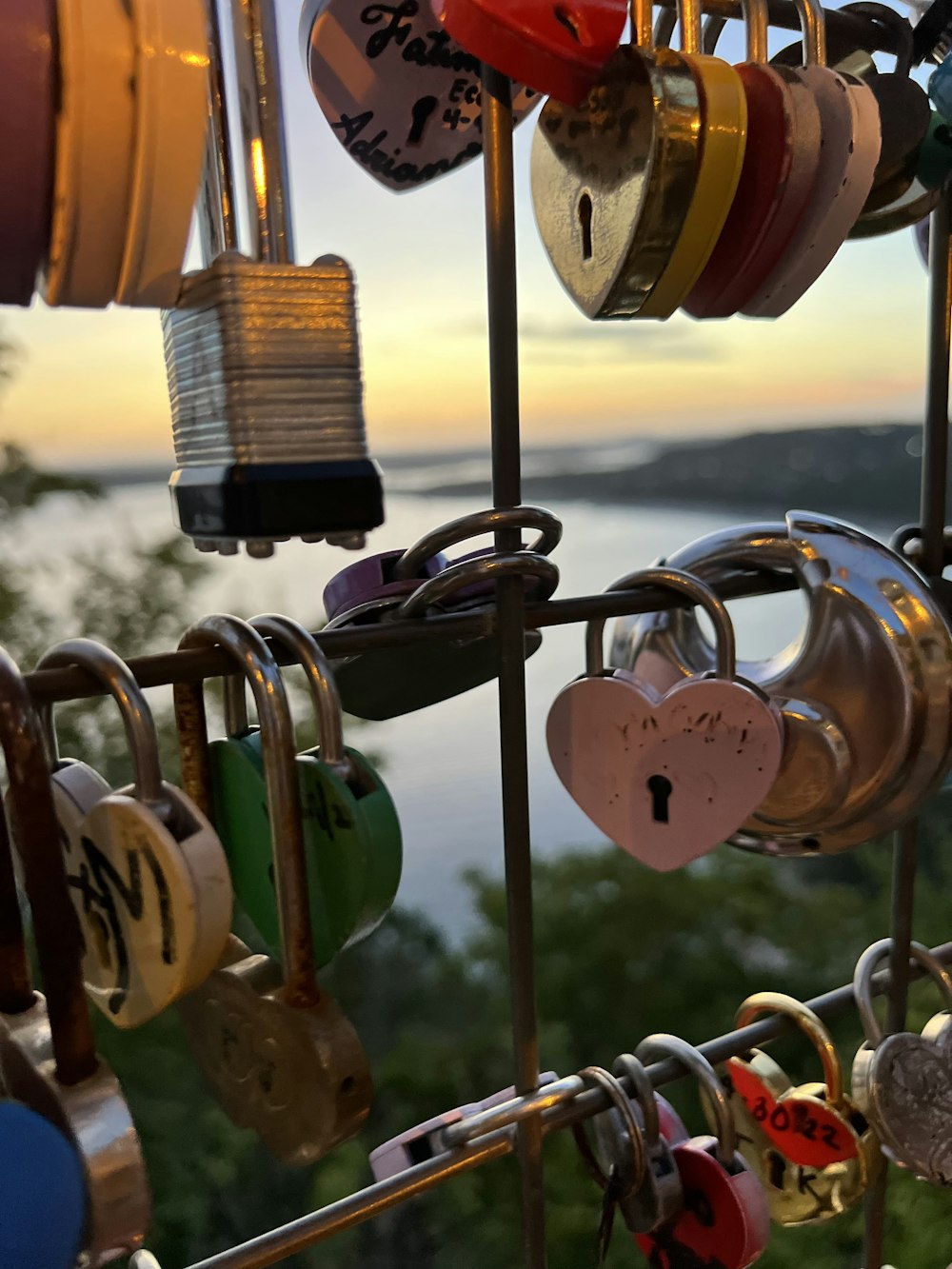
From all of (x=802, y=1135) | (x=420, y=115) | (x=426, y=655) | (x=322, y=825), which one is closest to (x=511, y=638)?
(x=426, y=655)

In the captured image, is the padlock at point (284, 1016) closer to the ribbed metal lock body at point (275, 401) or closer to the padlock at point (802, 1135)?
the ribbed metal lock body at point (275, 401)

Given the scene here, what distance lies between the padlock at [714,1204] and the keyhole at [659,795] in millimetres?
173

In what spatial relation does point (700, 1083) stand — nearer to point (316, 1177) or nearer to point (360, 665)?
point (360, 665)

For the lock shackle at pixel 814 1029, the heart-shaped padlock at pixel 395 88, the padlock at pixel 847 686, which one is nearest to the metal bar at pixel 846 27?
the heart-shaped padlock at pixel 395 88

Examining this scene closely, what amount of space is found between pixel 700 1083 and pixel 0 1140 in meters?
0.40

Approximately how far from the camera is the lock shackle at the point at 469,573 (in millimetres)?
453

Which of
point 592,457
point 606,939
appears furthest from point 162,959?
point 606,939

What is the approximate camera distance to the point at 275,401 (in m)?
0.38

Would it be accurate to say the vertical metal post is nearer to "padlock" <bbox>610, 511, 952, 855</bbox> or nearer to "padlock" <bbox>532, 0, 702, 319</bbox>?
"padlock" <bbox>532, 0, 702, 319</bbox>

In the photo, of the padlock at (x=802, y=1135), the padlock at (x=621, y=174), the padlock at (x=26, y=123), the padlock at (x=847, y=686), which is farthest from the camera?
the padlock at (x=802, y=1135)

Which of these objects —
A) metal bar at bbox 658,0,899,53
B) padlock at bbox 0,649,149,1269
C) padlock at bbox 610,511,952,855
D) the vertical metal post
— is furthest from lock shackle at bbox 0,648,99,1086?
metal bar at bbox 658,0,899,53

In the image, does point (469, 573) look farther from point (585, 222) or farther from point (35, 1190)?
point (35, 1190)

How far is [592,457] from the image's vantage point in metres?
1.21

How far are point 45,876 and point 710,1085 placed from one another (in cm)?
40
